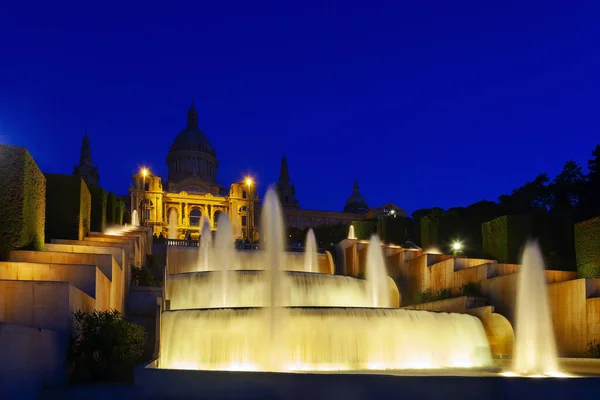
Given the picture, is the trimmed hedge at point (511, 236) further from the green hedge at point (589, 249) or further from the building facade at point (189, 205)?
the building facade at point (189, 205)

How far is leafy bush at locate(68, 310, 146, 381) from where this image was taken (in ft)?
42.3

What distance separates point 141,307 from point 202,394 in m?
9.14

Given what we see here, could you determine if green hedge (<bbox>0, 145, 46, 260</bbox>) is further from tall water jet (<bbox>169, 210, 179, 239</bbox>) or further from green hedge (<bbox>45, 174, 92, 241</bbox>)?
tall water jet (<bbox>169, 210, 179, 239</bbox>)

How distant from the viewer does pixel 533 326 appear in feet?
56.4

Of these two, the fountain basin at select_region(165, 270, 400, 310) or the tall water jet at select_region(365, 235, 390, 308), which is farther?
the tall water jet at select_region(365, 235, 390, 308)

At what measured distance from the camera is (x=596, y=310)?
17.7 meters

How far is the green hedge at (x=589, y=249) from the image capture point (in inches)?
822

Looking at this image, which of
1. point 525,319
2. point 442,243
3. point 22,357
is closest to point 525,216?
point 442,243

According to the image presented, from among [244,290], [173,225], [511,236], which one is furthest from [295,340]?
[173,225]

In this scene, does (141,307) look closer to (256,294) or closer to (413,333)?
(256,294)

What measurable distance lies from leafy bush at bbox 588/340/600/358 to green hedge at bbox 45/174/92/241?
55.4 ft

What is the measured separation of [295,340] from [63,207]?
1060 centimetres

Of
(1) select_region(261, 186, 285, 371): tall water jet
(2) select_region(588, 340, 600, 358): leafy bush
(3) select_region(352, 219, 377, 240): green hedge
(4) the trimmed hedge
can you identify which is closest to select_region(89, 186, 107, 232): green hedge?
(1) select_region(261, 186, 285, 371): tall water jet

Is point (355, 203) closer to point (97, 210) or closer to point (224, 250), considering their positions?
point (224, 250)
